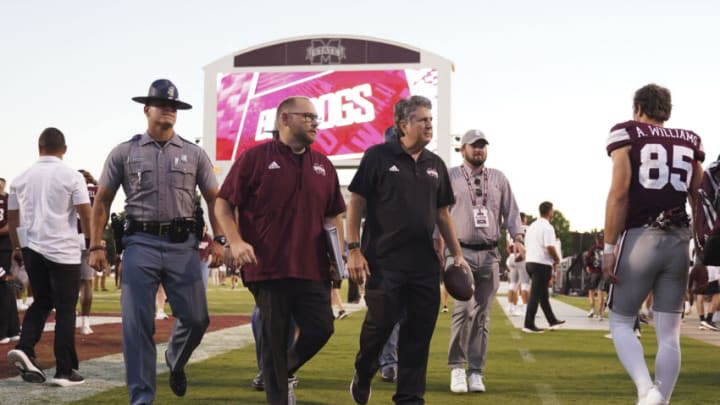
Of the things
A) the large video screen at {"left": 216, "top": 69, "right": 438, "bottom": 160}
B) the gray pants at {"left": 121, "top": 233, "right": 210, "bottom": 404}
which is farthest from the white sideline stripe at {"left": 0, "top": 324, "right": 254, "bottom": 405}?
Answer: the large video screen at {"left": 216, "top": 69, "right": 438, "bottom": 160}

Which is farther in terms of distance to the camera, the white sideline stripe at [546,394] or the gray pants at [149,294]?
the white sideline stripe at [546,394]

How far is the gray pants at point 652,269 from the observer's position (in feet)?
19.5

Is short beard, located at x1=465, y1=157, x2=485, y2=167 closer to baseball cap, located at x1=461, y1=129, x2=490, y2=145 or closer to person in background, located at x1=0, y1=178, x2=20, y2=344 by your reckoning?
baseball cap, located at x1=461, y1=129, x2=490, y2=145

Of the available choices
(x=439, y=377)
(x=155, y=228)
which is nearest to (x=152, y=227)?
(x=155, y=228)

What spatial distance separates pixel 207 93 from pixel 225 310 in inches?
1270

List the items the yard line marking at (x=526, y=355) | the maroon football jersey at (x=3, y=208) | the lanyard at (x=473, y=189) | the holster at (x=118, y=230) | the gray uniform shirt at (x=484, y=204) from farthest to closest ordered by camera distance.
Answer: the maroon football jersey at (x=3, y=208) < the yard line marking at (x=526, y=355) < the lanyard at (x=473, y=189) < the gray uniform shirt at (x=484, y=204) < the holster at (x=118, y=230)

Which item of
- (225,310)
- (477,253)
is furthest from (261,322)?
(225,310)

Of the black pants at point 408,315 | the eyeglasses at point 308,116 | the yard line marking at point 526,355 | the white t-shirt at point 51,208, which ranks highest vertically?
the eyeglasses at point 308,116

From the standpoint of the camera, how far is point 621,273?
6.03 m

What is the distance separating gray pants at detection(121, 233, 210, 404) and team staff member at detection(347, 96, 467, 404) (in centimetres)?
104

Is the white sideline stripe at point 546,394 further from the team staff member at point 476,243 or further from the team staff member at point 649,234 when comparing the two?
the team staff member at point 649,234

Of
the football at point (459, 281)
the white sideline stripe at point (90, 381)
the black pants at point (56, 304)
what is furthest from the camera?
the black pants at point (56, 304)

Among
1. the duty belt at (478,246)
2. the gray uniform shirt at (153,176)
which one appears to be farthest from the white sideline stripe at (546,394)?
the gray uniform shirt at (153,176)

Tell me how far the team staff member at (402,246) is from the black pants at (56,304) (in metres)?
2.69
